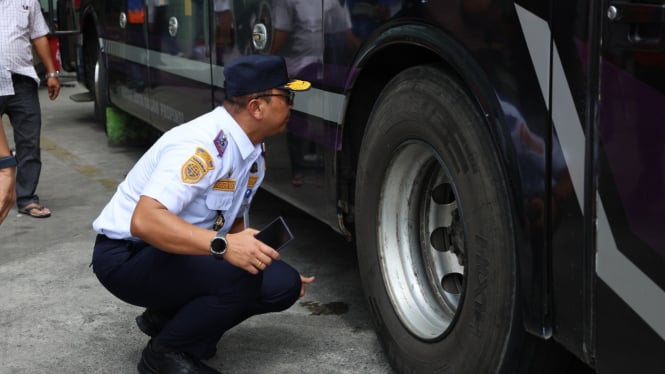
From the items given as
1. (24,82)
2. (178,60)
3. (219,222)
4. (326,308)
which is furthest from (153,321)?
(24,82)

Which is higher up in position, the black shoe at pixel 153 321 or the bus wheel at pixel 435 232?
the bus wheel at pixel 435 232

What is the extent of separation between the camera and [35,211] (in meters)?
5.95

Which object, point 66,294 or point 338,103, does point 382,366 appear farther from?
point 66,294

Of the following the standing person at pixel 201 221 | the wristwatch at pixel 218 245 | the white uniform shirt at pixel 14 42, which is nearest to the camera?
the wristwatch at pixel 218 245

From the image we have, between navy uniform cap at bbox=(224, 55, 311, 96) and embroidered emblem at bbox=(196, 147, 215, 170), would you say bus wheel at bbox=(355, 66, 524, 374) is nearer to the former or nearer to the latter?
navy uniform cap at bbox=(224, 55, 311, 96)

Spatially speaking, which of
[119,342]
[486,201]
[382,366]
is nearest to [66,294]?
[119,342]

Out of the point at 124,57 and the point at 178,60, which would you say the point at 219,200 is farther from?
the point at 124,57

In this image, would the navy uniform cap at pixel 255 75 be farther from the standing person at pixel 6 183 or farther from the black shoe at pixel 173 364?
the black shoe at pixel 173 364

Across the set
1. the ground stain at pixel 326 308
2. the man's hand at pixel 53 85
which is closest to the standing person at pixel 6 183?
the ground stain at pixel 326 308

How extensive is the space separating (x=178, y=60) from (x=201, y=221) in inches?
92.5

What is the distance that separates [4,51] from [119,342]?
8.28 ft

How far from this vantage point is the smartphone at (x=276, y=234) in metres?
3.01

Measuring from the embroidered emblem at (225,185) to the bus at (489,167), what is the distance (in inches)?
18.1

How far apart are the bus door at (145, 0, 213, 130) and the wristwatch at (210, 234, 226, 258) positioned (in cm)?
213
